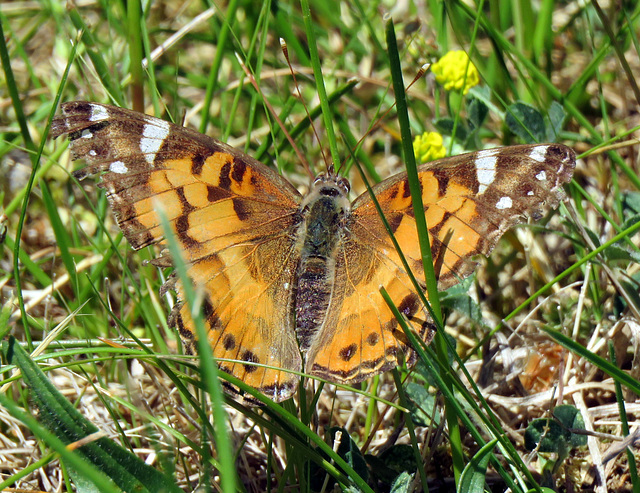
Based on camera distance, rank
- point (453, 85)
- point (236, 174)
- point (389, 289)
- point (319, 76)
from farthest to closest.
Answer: point (453, 85) < point (236, 174) < point (389, 289) < point (319, 76)

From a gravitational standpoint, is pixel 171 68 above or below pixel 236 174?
above

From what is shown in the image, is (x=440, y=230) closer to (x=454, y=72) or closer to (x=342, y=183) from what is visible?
(x=342, y=183)

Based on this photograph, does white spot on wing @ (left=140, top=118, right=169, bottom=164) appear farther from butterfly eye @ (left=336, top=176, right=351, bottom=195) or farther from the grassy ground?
butterfly eye @ (left=336, top=176, right=351, bottom=195)

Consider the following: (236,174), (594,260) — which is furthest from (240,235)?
(594,260)

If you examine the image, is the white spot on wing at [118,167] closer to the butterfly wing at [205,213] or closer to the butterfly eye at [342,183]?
the butterfly wing at [205,213]

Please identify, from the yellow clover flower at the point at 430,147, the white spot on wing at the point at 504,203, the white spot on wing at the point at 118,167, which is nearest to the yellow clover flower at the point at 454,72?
the yellow clover flower at the point at 430,147

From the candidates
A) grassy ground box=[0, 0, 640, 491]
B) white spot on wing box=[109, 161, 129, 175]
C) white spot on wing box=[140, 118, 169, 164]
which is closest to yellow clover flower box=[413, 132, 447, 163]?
grassy ground box=[0, 0, 640, 491]

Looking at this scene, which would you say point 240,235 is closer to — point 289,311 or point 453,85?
point 289,311
